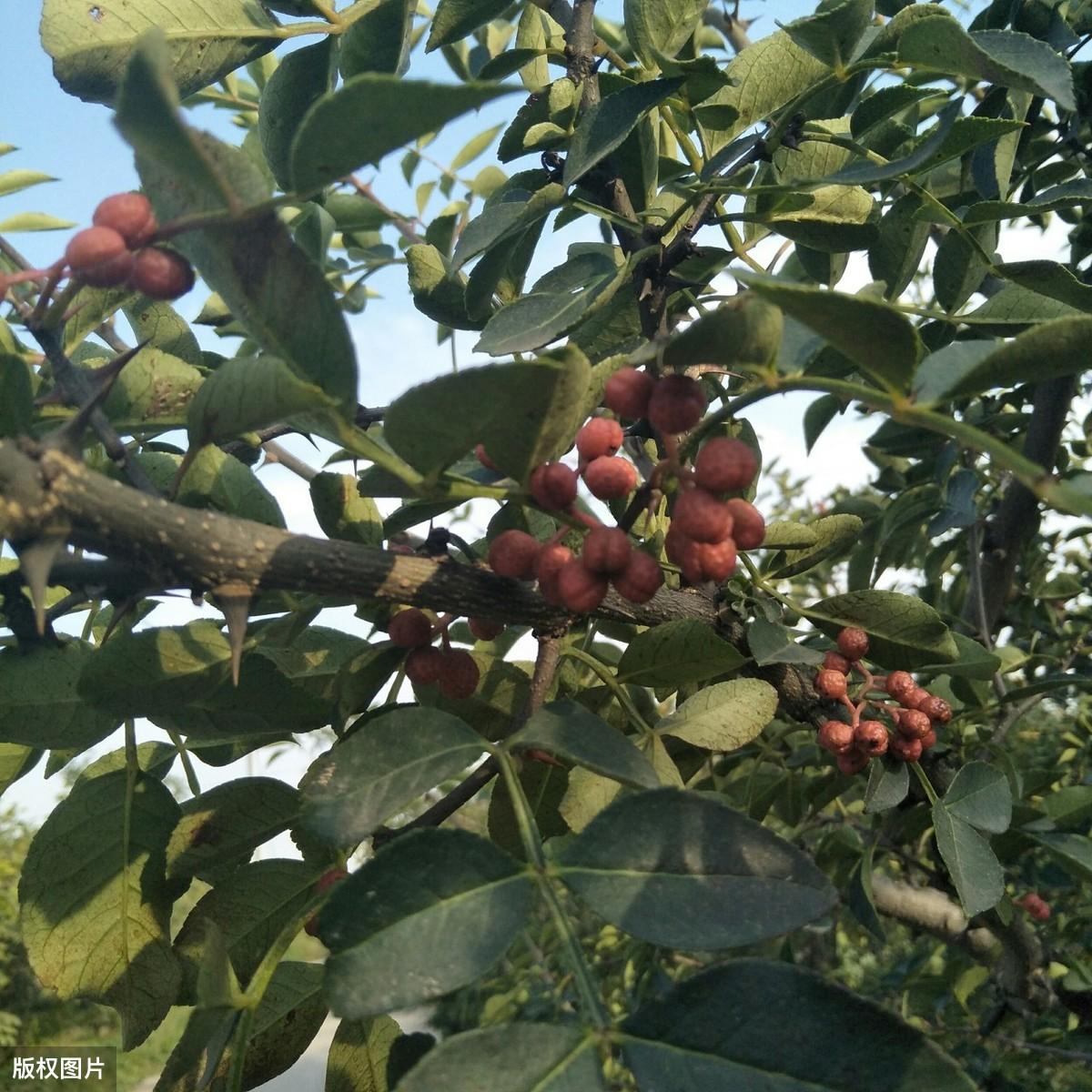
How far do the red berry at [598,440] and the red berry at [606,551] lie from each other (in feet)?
0.41

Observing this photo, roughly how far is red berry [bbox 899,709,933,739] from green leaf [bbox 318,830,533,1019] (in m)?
0.63

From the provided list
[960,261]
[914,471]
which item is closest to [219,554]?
[960,261]

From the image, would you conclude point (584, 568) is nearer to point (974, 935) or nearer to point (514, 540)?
point (514, 540)

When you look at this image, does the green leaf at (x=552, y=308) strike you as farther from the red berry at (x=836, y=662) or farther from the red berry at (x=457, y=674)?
the red berry at (x=836, y=662)

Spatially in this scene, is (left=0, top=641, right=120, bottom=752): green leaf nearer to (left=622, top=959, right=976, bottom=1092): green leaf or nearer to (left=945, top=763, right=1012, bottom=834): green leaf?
(left=622, top=959, right=976, bottom=1092): green leaf

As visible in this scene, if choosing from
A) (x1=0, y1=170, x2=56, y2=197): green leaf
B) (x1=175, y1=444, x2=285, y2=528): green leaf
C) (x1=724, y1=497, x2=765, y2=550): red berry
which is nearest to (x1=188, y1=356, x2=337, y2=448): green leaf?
(x1=175, y1=444, x2=285, y2=528): green leaf

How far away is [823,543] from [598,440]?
1.40 ft

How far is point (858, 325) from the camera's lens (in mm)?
648

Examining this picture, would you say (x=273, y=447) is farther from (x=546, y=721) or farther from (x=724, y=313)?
(x=724, y=313)

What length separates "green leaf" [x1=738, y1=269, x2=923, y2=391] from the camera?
616mm

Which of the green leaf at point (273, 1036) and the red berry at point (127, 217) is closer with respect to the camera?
the red berry at point (127, 217)

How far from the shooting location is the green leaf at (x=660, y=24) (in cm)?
114

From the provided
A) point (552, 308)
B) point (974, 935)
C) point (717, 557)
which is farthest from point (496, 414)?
point (974, 935)

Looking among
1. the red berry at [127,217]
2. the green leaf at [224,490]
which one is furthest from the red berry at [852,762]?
the red berry at [127,217]
